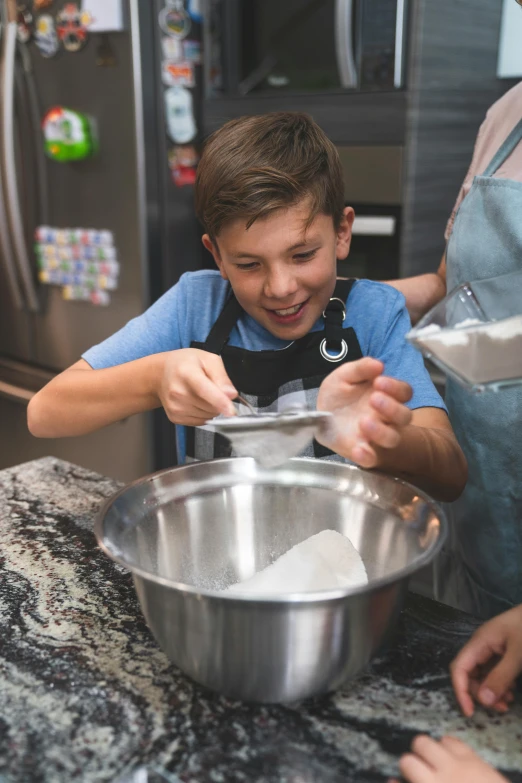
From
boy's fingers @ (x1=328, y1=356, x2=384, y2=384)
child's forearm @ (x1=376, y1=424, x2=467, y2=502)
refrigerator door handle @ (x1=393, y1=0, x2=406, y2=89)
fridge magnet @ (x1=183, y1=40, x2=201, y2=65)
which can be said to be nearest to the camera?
boy's fingers @ (x1=328, y1=356, x2=384, y2=384)

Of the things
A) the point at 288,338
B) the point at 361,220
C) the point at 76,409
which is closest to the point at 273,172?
the point at 288,338

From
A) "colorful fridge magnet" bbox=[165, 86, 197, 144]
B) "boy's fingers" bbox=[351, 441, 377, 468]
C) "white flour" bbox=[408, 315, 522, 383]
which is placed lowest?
"boy's fingers" bbox=[351, 441, 377, 468]

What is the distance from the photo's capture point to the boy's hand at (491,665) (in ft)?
2.34

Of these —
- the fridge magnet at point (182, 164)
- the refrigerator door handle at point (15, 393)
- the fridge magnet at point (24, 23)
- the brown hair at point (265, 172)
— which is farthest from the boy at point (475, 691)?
the fridge magnet at point (24, 23)

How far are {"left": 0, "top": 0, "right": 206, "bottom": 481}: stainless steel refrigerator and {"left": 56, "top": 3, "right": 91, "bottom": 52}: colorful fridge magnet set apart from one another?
22mm

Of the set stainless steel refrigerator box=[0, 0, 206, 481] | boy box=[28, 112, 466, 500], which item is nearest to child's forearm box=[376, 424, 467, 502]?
boy box=[28, 112, 466, 500]

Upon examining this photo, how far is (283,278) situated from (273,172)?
0.14m

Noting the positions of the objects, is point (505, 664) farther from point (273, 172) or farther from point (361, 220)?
point (361, 220)

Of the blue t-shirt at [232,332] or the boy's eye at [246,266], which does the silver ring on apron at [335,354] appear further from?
the boy's eye at [246,266]

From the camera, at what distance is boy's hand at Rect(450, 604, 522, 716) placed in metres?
0.71

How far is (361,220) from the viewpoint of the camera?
1956 mm

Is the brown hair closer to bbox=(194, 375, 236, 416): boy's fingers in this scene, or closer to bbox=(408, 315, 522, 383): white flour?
bbox=(194, 375, 236, 416): boy's fingers

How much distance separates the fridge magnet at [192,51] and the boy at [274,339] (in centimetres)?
123

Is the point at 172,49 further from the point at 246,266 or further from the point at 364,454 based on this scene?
the point at 364,454
